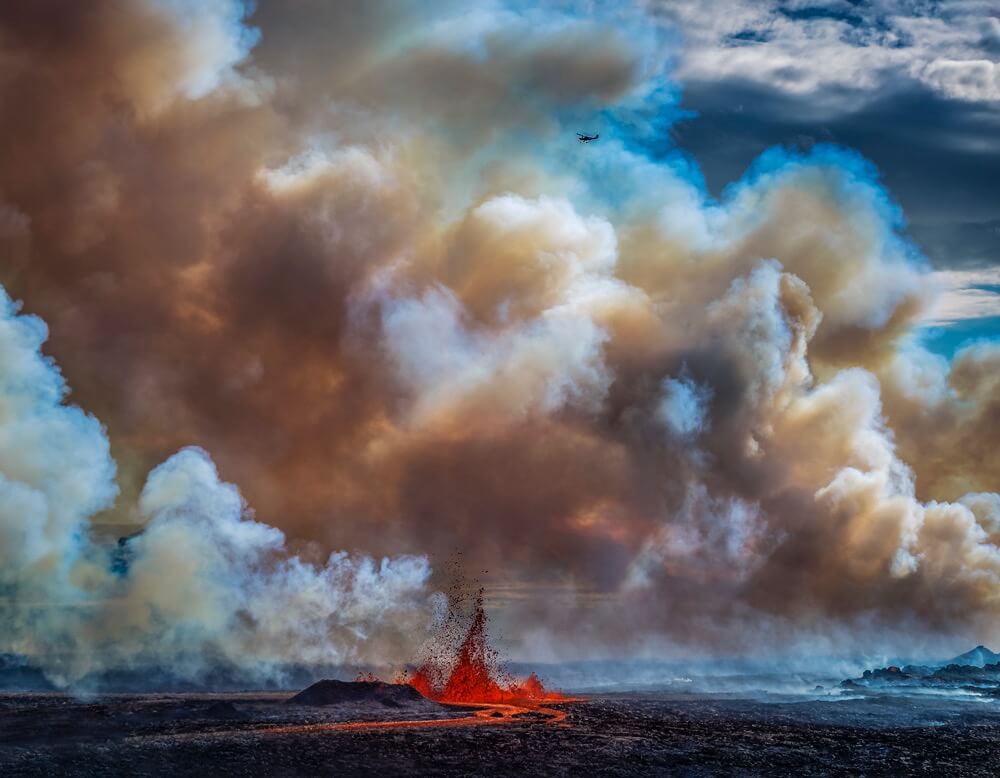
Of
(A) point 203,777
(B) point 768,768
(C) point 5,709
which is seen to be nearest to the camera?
(A) point 203,777

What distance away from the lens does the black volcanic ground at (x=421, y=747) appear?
130 meters

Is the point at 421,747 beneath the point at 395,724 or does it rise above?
beneath

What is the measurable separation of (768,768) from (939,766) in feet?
92.7

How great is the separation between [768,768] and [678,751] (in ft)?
59.1

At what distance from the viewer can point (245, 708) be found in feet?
642

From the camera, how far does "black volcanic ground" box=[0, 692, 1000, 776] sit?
428 feet

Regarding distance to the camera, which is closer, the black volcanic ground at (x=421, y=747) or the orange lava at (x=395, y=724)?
the black volcanic ground at (x=421, y=747)

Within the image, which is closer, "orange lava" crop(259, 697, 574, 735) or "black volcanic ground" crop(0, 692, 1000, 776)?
"black volcanic ground" crop(0, 692, 1000, 776)

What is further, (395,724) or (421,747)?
(395,724)

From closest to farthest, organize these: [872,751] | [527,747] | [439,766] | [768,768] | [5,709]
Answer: [439,766], [768,768], [527,747], [872,751], [5,709]

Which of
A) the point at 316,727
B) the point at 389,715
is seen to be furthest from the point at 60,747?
the point at 389,715

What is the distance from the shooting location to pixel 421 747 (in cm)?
15112

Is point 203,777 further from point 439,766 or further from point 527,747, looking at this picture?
point 527,747

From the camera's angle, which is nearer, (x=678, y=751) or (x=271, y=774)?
(x=271, y=774)
